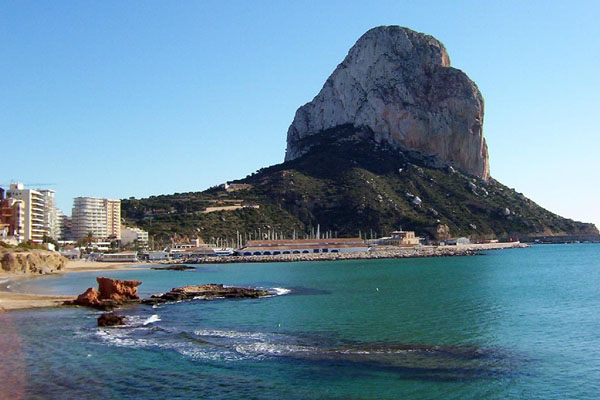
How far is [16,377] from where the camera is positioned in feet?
64.7

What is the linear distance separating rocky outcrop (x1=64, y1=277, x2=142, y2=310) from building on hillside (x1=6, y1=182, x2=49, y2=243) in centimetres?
6959

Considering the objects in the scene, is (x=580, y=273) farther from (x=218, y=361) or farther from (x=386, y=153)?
(x=386, y=153)

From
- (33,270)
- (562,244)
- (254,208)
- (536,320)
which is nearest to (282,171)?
(254,208)

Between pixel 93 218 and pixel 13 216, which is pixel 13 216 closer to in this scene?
pixel 13 216

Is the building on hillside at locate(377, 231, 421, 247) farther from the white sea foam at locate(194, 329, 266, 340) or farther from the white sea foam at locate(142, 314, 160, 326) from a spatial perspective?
the white sea foam at locate(194, 329, 266, 340)

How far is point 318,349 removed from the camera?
24.6 m

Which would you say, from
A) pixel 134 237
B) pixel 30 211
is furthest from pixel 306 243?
pixel 30 211

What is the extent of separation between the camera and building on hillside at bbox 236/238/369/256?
393ft

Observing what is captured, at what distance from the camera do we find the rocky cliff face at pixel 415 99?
163875mm

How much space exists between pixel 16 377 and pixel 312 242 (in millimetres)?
104070

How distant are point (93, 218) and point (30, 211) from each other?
1685 inches

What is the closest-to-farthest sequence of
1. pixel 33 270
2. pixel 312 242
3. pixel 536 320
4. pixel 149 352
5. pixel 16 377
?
pixel 16 377 → pixel 149 352 → pixel 536 320 → pixel 33 270 → pixel 312 242

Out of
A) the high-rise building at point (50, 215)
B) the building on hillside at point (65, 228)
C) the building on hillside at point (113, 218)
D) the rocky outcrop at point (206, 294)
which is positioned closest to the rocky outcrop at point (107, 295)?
the rocky outcrop at point (206, 294)

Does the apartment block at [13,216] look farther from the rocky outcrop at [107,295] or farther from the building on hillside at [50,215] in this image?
the rocky outcrop at [107,295]
